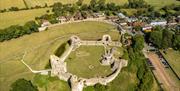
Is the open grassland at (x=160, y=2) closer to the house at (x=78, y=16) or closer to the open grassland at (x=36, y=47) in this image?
the house at (x=78, y=16)

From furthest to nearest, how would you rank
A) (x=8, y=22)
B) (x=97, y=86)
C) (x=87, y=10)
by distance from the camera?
(x=87, y=10) → (x=8, y=22) → (x=97, y=86)

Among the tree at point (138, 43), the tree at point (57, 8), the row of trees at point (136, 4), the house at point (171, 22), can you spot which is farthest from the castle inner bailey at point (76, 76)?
the row of trees at point (136, 4)

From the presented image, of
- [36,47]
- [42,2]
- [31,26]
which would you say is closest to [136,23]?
[31,26]

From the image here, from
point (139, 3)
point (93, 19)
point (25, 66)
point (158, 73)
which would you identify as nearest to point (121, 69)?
point (158, 73)

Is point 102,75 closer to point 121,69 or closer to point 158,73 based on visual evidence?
point 121,69

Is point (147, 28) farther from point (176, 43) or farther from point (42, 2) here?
point (42, 2)

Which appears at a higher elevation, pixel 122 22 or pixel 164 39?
pixel 164 39
